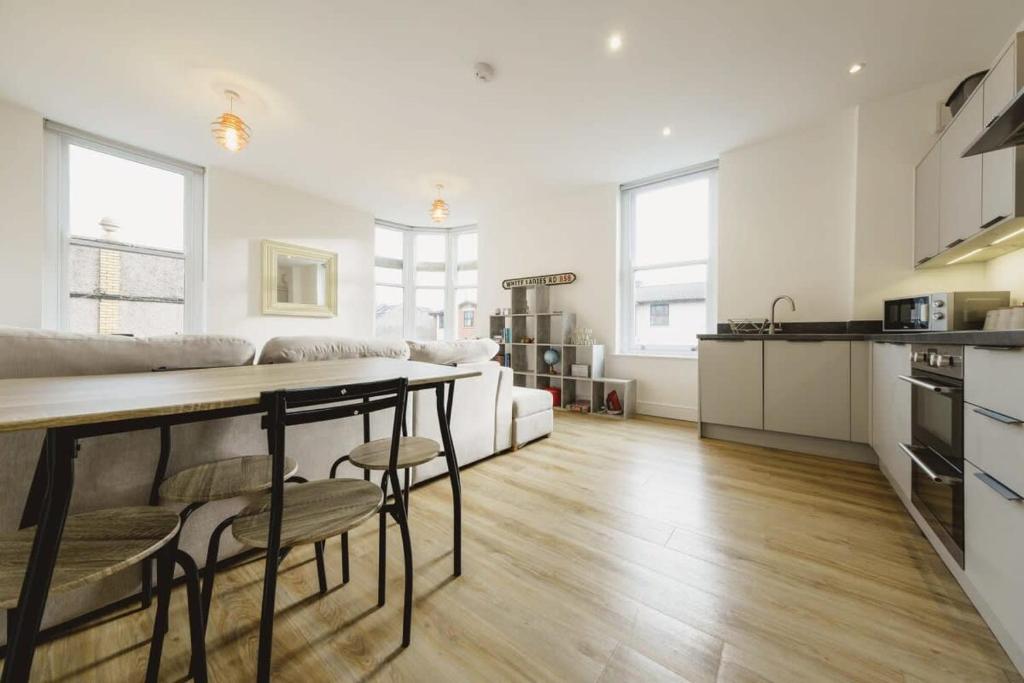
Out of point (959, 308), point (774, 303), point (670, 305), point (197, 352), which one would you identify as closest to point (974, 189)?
A: point (959, 308)

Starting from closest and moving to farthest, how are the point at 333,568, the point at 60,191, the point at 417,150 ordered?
the point at 333,568 → the point at 60,191 → the point at 417,150

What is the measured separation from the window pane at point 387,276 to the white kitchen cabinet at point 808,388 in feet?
18.3

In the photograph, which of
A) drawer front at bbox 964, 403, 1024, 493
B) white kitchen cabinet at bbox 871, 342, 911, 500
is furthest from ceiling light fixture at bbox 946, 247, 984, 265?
drawer front at bbox 964, 403, 1024, 493

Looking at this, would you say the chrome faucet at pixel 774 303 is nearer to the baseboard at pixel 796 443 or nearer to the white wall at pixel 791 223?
the white wall at pixel 791 223

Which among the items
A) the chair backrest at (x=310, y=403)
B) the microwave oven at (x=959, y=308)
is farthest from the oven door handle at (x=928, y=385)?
the chair backrest at (x=310, y=403)

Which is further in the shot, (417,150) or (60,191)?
(417,150)

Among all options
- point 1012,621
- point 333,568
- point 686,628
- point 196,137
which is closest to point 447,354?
point 333,568

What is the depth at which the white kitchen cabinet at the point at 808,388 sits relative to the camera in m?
2.73

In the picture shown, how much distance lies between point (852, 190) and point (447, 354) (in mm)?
3741

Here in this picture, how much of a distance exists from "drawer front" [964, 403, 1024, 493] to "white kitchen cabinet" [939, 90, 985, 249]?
1574 mm

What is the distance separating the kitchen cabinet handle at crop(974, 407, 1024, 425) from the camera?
102 cm

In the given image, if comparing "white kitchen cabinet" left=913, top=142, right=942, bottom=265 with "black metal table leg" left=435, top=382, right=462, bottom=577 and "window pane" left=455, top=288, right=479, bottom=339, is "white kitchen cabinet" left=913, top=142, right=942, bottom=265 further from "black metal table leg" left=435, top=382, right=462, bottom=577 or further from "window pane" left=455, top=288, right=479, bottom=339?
"window pane" left=455, top=288, right=479, bottom=339

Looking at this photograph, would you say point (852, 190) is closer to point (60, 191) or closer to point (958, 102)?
point (958, 102)

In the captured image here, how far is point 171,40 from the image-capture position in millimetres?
2436
